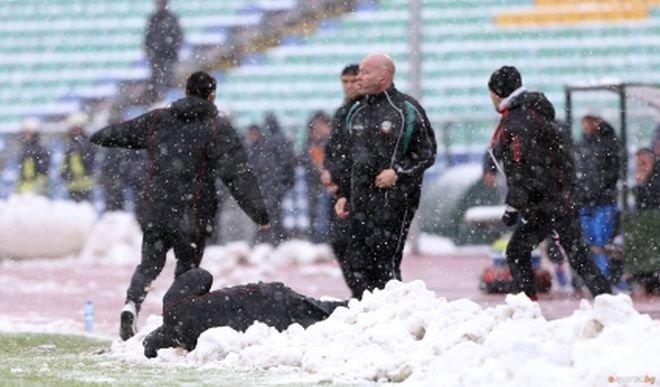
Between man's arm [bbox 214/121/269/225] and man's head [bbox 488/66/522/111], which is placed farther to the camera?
man's head [bbox 488/66/522/111]

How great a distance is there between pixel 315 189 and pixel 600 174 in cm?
897

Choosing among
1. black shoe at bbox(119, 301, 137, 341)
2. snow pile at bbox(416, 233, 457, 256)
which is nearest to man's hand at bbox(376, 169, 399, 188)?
black shoe at bbox(119, 301, 137, 341)

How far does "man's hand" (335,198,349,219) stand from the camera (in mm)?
11633

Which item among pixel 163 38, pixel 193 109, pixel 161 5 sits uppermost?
pixel 161 5

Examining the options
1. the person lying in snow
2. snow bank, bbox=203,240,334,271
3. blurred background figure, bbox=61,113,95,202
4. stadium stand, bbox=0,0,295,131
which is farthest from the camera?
stadium stand, bbox=0,0,295,131

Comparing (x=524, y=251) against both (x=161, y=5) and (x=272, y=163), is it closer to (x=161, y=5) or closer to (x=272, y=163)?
(x=272, y=163)

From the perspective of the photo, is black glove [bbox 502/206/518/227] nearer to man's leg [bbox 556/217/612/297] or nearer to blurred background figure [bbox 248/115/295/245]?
man's leg [bbox 556/217/612/297]

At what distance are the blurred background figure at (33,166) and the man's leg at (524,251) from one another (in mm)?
16049

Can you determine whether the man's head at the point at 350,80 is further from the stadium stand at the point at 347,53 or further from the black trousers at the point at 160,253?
the stadium stand at the point at 347,53

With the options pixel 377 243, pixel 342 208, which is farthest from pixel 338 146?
pixel 377 243

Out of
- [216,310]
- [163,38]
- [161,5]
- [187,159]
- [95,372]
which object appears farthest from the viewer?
[161,5]

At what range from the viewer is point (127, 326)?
10672 mm

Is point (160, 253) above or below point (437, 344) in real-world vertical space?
above
